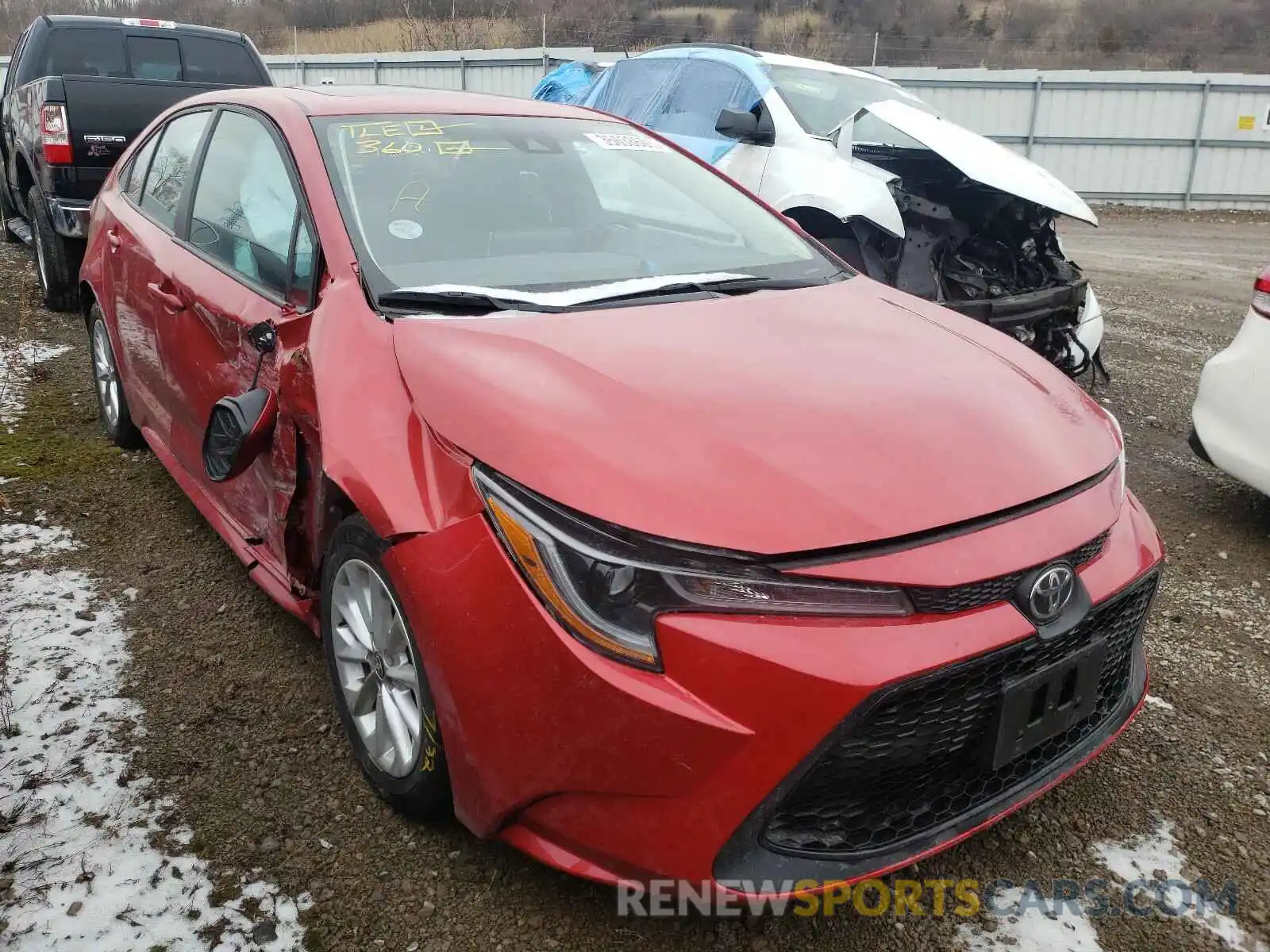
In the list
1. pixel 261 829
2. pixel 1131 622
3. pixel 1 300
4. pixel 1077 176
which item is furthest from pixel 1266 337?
pixel 1077 176

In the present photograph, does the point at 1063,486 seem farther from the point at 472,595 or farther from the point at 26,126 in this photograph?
the point at 26,126

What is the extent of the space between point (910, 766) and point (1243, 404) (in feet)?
8.44

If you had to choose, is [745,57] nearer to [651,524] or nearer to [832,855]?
[651,524]

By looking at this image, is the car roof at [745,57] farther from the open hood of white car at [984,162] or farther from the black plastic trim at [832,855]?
the black plastic trim at [832,855]

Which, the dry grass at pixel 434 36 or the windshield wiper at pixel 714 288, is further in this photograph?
the dry grass at pixel 434 36

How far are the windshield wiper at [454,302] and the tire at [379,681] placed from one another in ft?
1.66

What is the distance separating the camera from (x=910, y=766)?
1696 millimetres

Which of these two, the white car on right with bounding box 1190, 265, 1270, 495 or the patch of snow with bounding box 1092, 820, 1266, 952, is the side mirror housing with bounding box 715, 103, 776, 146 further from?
the patch of snow with bounding box 1092, 820, 1266, 952

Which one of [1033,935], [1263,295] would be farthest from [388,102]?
[1263,295]

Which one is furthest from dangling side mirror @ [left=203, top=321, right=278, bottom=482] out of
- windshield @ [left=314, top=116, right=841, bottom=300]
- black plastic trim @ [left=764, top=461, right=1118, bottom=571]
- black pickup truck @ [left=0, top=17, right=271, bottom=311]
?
black pickup truck @ [left=0, top=17, right=271, bottom=311]

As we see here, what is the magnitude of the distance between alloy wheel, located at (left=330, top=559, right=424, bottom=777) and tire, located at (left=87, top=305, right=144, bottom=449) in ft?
7.39

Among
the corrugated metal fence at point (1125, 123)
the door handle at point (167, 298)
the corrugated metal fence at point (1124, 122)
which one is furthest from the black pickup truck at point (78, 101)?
the corrugated metal fence at point (1125, 123)

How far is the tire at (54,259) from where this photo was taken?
6.19m

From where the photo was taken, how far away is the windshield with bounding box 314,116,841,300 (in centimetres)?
246
